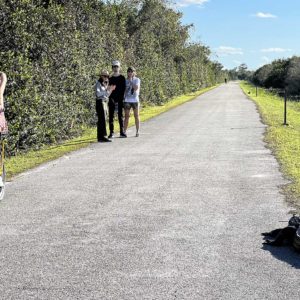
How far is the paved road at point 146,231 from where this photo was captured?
381cm

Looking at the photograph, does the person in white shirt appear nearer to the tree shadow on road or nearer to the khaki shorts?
the khaki shorts

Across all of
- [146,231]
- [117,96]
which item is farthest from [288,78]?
[146,231]

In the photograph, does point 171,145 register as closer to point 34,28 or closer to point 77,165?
point 77,165

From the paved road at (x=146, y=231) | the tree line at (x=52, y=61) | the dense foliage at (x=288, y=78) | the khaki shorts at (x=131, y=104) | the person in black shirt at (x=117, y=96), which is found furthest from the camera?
the dense foliage at (x=288, y=78)

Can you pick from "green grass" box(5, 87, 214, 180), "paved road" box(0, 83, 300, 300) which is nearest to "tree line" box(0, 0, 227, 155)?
"green grass" box(5, 87, 214, 180)

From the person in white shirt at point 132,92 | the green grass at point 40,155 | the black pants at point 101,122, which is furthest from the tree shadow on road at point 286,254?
the person in white shirt at point 132,92

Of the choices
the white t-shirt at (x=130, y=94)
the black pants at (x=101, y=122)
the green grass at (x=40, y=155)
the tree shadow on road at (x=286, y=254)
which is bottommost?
the tree shadow on road at (x=286, y=254)

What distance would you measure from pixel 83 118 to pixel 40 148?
3962mm

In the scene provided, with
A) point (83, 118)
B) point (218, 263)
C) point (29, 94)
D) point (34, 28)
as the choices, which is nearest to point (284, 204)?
point (218, 263)

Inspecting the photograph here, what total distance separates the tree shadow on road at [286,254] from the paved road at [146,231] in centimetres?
1

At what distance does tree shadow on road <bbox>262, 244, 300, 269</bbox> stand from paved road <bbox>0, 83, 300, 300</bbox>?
1 centimetres

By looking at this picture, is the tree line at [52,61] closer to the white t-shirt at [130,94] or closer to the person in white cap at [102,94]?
the person in white cap at [102,94]

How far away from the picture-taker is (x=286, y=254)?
177 inches

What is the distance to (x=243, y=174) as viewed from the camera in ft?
27.0
